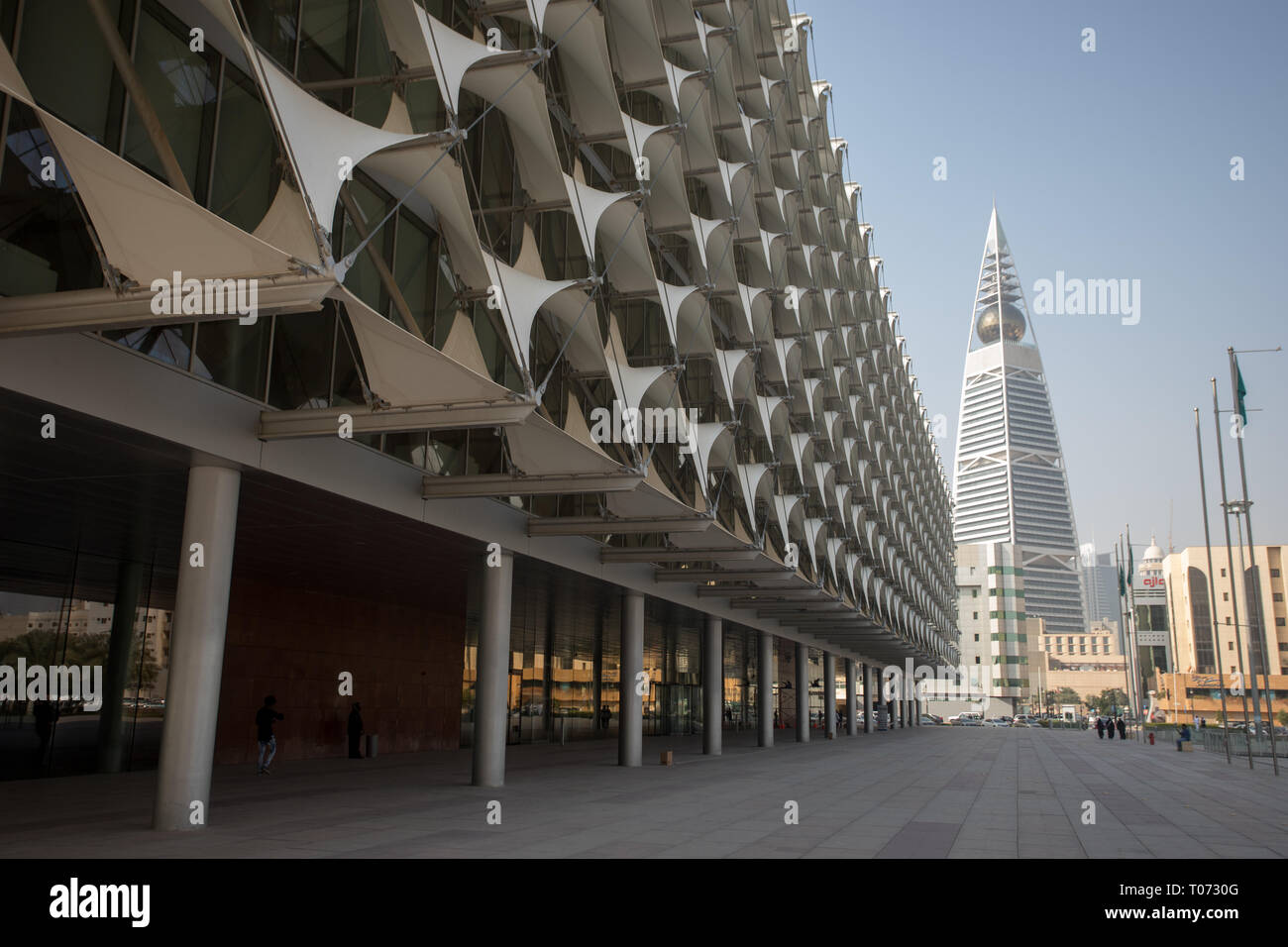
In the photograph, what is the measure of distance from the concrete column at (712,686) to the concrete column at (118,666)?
16623 mm

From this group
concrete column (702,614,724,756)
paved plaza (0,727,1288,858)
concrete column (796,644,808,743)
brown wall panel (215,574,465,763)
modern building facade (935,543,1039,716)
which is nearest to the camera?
paved plaza (0,727,1288,858)

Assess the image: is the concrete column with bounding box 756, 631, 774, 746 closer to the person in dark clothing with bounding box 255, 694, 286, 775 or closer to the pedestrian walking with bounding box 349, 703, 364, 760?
the pedestrian walking with bounding box 349, 703, 364, 760

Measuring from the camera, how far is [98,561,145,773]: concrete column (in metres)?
21.8

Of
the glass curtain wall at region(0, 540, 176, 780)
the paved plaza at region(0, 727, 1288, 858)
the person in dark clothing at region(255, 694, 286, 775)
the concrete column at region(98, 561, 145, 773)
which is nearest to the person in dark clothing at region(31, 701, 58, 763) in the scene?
the glass curtain wall at region(0, 540, 176, 780)

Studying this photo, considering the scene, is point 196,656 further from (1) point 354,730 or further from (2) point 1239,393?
(2) point 1239,393

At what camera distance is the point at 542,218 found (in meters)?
19.7

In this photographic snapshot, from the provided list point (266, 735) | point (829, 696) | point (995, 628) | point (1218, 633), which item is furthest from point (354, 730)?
point (995, 628)

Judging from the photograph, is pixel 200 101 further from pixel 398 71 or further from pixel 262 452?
pixel 262 452

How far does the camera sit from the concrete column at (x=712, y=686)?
31875 millimetres

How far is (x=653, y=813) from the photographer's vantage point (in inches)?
607

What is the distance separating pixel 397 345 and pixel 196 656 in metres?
4.66

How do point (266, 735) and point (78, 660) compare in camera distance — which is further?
point (78, 660)

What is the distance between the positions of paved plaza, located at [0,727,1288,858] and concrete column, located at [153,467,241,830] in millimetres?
428

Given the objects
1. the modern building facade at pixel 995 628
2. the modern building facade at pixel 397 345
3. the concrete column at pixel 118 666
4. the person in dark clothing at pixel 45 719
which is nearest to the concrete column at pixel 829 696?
the modern building facade at pixel 397 345
